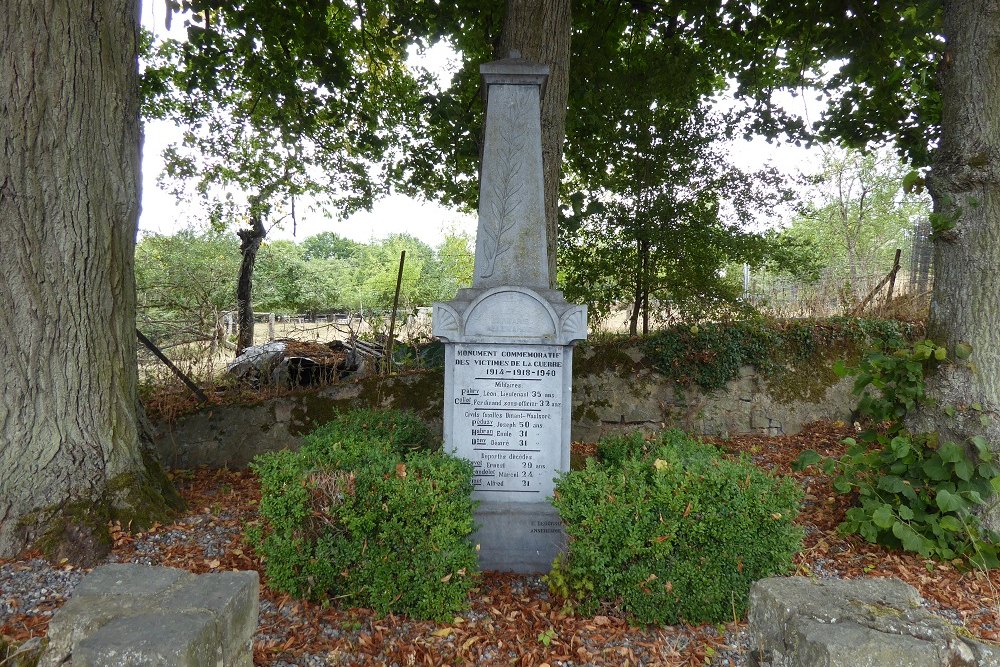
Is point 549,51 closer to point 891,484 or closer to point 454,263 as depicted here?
point 891,484

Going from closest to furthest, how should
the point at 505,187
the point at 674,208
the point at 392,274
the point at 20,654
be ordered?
the point at 20,654
the point at 505,187
the point at 674,208
the point at 392,274

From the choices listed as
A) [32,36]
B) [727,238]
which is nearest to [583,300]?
[727,238]

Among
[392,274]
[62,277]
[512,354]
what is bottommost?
[512,354]

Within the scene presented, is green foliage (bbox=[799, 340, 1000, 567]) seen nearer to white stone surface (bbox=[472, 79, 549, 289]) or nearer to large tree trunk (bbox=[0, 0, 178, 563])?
→ white stone surface (bbox=[472, 79, 549, 289])

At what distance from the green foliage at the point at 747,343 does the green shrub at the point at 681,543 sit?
434 cm

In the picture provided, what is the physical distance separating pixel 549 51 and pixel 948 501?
565cm

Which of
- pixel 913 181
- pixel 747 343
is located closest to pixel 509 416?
pixel 913 181

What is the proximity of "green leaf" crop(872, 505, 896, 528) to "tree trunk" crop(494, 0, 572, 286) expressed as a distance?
3873 millimetres

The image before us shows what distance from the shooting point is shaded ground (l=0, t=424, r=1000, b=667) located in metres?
3.17

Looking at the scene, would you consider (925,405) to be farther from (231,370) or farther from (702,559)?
(231,370)

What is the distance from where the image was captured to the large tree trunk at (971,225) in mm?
4297

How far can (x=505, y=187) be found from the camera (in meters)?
4.63

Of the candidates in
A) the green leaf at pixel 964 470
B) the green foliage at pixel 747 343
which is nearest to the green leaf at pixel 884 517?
the green leaf at pixel 964 470

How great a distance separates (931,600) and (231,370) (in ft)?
26.0
